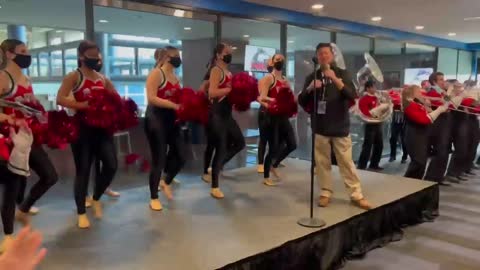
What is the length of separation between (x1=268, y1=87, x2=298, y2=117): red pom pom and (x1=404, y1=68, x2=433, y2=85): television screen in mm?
8045

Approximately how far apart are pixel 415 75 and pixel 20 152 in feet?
36.3

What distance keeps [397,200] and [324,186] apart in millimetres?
761

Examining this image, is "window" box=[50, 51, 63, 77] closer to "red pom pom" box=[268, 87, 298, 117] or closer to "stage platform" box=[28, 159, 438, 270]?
"stage platform" box=[28, 159, 438, 270]

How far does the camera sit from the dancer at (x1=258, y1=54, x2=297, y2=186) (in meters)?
4.05

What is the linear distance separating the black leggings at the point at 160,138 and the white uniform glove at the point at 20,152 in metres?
1.05

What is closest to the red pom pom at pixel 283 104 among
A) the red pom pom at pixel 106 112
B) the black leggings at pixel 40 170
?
the red pom pom at pixel 106 112

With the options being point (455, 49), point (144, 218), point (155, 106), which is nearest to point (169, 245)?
point (144, 218)

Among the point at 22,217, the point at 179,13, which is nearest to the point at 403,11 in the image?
the point at 179,13

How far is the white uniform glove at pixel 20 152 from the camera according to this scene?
222cm

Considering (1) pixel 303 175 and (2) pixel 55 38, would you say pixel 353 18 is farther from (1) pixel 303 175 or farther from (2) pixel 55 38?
(2) pixel 55 38

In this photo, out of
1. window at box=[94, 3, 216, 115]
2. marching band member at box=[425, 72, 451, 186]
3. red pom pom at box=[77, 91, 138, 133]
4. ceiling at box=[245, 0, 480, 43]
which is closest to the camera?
red pom pom at box=[77, 91, 138, 133]

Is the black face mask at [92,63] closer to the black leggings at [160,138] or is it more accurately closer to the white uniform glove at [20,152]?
the black leggings at [160,138]

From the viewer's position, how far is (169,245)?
2.68 meters

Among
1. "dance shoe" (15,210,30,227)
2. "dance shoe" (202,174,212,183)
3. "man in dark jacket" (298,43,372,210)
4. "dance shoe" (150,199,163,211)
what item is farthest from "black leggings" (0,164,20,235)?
"dance shoe" (202,174,212,183)
